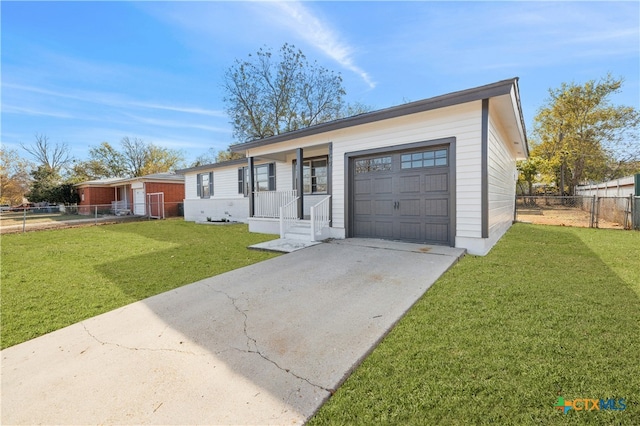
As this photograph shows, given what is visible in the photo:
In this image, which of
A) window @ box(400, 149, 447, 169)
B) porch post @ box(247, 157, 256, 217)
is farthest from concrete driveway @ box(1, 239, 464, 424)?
porch post @ box(247, 157, 256, 217)

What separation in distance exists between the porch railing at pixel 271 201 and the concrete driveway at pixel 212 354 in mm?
5102

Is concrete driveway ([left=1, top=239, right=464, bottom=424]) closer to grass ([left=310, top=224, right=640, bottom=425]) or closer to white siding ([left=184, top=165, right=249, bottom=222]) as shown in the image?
grass ([left=310, top=224, right=640, bottom=425])

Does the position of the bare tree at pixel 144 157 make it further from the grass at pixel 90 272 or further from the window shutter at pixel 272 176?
the window shutter at pixel 272 176

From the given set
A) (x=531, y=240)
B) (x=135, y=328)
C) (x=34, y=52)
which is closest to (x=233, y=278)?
(x=135, y=328)

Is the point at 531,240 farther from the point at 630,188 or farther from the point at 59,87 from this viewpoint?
the point at 59,87

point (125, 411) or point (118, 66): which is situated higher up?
point (118, 66)

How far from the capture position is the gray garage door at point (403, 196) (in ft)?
20.2

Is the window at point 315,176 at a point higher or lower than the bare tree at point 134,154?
lower

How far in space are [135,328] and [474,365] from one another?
3315 millimetres

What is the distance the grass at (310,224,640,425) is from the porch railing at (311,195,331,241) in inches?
157

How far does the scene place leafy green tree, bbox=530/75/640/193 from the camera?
71.9 ft

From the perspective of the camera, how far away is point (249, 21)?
839 cm

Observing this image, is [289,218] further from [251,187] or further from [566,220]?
[566,220]

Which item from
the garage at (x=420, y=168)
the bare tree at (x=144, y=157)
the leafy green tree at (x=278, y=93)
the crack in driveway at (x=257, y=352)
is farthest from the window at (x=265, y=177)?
the bare tree at (x=144, y=157)
